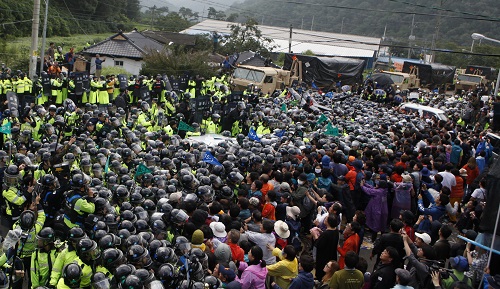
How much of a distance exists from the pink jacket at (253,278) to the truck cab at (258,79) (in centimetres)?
1931

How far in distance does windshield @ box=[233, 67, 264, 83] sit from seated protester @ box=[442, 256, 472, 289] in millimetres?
19570

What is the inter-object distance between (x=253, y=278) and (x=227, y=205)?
2246 mm

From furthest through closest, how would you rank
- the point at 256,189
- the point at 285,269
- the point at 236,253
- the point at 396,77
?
the point at 396,77 → the point at 256,189 → the point at 236,253 → the point at 285,269

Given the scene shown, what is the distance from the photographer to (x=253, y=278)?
6.71 meters

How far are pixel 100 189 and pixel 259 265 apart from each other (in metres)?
3.00

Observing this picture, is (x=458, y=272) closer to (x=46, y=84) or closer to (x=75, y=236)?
(x=75, y=236)

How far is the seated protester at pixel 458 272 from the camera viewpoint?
6.97m

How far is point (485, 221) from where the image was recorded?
25.0 feet

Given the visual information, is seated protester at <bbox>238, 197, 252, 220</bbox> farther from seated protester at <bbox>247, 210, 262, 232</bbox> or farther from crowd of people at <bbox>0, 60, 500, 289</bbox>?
seated protester at <bbox>247, 210, 262, 232</bbox>

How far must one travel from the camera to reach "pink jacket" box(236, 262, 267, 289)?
6691mm

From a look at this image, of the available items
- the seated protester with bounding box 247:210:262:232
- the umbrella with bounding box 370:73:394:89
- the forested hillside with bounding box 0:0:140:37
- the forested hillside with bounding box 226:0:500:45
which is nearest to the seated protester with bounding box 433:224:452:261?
the seated protester with bounding box 247:210:262:232

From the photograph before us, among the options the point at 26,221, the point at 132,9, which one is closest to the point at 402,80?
the point at 26,221

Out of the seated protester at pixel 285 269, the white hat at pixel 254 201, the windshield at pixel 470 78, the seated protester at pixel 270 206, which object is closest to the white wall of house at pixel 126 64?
the windshield at pixel 470 78

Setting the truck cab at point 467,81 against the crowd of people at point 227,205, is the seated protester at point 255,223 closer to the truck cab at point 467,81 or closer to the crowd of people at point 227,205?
the crowd of people at point 227,205
